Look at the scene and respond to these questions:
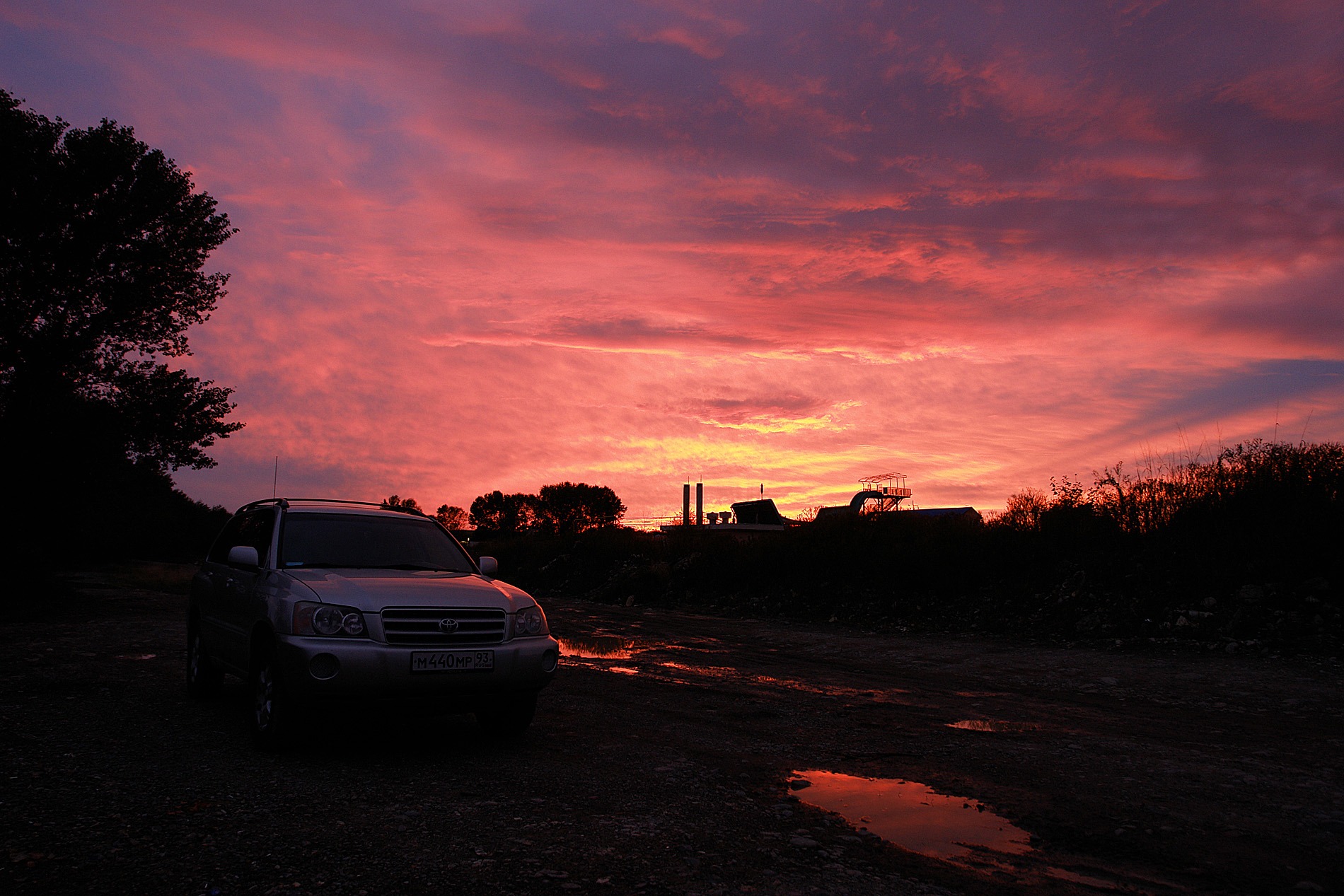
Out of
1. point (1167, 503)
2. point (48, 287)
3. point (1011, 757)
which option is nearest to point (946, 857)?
point (1011, 757)

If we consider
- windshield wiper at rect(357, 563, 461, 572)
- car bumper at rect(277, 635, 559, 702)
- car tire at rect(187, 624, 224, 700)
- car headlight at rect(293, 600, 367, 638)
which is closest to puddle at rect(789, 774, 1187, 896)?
car bumper at rect(277, 635, 559, 702)

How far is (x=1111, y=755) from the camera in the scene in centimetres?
591

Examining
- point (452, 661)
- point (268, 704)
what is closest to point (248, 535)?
point (268, 704)

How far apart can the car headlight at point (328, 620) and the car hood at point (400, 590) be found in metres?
0.05

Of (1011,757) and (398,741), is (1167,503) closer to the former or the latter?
(1011,757)

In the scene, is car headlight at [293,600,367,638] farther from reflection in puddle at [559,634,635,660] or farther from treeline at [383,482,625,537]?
treeline at [383,482,625,537]

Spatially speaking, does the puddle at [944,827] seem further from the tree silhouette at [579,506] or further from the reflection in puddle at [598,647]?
the tree silhouette at [579,506]

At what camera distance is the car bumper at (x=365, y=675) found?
5.28 m

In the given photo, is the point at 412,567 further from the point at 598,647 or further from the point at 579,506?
the point at 579,506

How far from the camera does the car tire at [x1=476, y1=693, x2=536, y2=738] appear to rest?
6.05 m

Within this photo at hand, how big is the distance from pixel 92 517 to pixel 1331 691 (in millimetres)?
23831

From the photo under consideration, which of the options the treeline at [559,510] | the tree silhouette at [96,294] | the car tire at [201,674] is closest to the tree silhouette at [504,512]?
the treeline at [559,510]

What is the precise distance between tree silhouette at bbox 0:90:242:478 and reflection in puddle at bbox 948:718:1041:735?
19.0 meters

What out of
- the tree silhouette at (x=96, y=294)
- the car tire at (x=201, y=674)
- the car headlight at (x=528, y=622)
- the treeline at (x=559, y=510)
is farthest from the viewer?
the treeline at (x=559, y=510)
